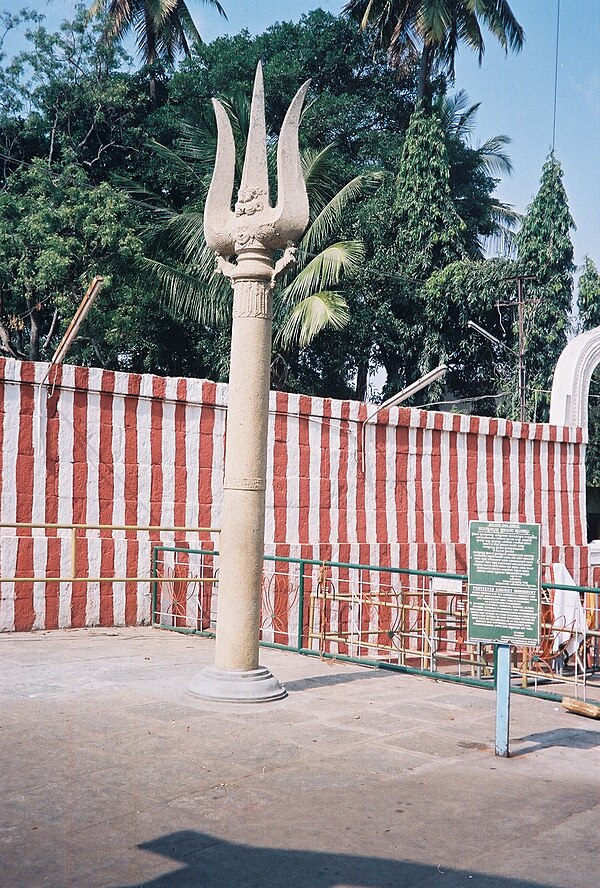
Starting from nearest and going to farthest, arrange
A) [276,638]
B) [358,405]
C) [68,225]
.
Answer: [276,638]
[358,405]
[68,225]

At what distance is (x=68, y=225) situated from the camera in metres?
22.4

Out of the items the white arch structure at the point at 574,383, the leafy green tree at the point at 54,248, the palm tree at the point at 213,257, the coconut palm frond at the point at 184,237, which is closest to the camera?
the white arch structure at the point at 574,383

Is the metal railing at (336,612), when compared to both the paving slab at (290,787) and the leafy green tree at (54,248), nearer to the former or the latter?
the paving slab at (290,787)

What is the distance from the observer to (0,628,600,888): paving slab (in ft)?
14.9

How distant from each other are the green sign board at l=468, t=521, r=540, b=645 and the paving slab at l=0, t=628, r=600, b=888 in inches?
32.8

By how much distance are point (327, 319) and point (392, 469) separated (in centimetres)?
807

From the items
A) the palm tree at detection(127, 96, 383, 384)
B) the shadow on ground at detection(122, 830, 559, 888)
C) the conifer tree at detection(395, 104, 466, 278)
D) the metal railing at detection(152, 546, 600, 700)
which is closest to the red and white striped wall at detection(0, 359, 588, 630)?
the metal railing at detection(152, 546, 600, 700)

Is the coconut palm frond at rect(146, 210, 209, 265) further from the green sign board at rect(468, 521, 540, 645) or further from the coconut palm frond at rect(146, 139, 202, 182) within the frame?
the green sign board at rect(468, 521, 540, 645)

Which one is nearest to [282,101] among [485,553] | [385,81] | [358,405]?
[385,81]

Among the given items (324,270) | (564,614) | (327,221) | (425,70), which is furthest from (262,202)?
(425,70)

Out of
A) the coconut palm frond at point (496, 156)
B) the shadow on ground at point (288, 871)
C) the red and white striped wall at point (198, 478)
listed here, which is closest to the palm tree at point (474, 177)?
the coconut palm frond at point (496, 156)

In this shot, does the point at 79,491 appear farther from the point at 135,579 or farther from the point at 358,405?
the point at 358,405

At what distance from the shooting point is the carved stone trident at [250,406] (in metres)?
8.13

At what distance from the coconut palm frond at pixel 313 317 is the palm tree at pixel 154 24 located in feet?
44.5
